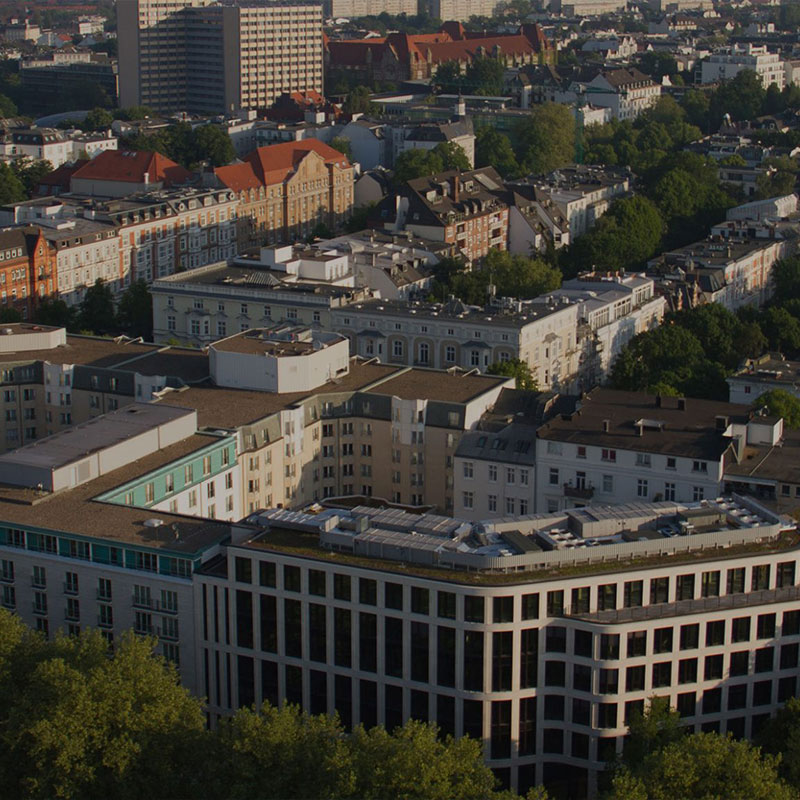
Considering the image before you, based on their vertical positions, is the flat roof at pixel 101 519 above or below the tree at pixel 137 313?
above

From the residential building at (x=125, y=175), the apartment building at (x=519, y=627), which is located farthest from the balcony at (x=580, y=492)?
the residential building at (x=125, y=175)

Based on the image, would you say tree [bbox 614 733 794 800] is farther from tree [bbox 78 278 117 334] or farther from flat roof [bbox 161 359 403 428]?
tree [bbox 78 278 117 334]

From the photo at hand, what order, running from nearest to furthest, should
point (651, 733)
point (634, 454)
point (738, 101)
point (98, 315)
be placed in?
1. point (651, 733)
2. point (634, 454)
3. point (98, 315)
4. point (738, 101)

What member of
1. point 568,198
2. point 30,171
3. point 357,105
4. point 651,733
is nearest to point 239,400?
point 651,733

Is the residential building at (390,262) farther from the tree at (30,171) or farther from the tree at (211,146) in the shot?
the tree at (211,146)

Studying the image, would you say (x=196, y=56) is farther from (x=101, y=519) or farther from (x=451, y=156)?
(x=101, y=519)

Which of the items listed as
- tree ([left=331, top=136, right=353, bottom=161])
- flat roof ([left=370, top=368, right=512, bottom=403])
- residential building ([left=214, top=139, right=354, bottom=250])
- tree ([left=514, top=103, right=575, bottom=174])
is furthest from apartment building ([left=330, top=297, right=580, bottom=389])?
tree ([left=514, top=103, right=575, bottom=174])
